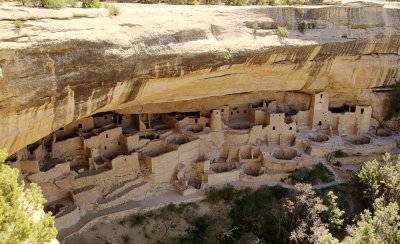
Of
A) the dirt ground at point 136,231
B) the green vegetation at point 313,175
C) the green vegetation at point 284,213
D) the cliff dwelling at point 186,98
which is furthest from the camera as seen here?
the green vegetation at point 313,175

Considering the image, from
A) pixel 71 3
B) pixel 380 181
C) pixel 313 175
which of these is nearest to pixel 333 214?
pixel 313 175

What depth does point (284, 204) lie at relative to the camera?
44.9 feet

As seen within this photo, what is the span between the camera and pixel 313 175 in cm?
1508

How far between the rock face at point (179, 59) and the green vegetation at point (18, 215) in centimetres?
248

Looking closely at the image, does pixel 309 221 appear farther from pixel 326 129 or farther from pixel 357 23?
pixel 357 23

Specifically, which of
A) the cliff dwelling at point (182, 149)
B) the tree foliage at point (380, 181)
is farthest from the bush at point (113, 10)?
the tree foliage at point (380, 181)

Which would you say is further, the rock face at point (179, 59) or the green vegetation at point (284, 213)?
the green vegetation at point (284, 213)

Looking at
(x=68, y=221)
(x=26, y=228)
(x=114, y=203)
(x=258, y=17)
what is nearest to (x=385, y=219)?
(x=258, y=17)

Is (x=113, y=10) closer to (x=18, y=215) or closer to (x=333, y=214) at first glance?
(x=18, y=215)

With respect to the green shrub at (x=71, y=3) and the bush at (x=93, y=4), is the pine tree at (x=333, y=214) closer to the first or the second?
the bush at (x=93, y=4)

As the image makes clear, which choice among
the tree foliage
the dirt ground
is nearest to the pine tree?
the tree foliage

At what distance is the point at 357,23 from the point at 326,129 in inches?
176

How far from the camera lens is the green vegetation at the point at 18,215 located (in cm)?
591

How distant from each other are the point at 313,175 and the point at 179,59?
6759mm
